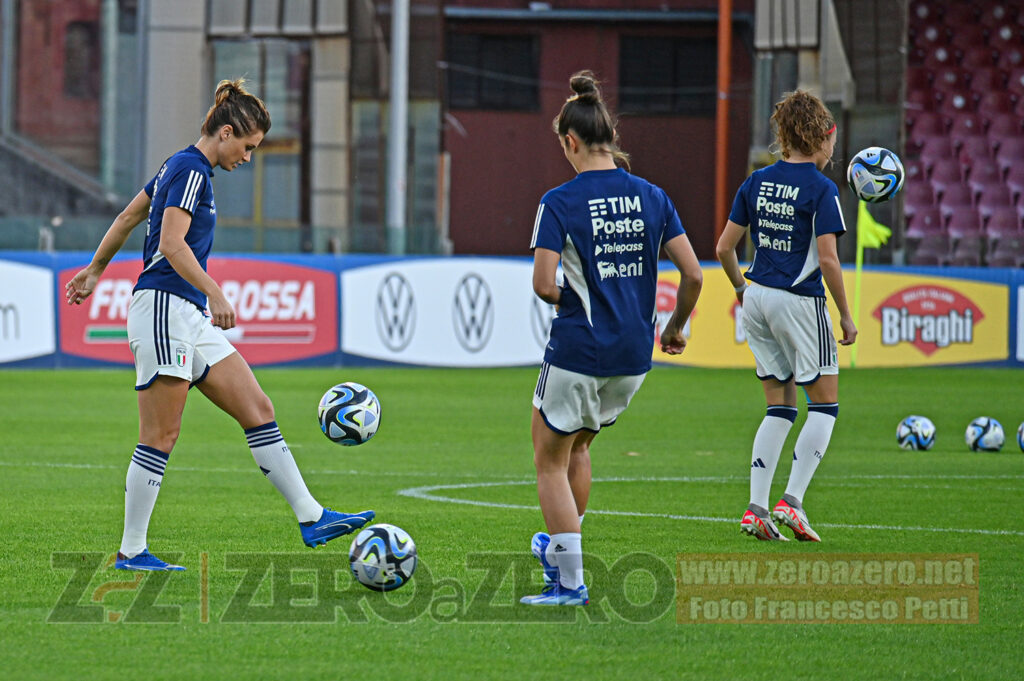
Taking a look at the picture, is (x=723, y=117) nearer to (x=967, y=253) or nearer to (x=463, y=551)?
(x=967, y=253)

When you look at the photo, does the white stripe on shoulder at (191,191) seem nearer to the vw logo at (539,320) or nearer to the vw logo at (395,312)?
the vw logo at (395,312)

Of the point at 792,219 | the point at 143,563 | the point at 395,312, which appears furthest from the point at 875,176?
the point at 395,312

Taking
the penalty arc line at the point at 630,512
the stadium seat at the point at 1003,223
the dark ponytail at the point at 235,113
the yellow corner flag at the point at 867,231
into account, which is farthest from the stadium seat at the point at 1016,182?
the dark ponytail at the point at 235,113

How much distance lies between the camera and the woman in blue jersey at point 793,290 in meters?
7.68

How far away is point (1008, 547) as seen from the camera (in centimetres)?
748

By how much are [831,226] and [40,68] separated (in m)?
26.3

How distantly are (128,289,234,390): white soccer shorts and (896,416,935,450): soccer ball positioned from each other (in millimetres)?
7571

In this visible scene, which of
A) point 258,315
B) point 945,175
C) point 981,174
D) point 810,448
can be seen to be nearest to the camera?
point 810,448

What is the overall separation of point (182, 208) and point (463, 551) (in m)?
2.08

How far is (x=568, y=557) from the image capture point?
5781 millimetres

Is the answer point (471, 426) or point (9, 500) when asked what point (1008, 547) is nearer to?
point (9, 500)

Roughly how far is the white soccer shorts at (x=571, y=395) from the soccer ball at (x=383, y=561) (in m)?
0.81

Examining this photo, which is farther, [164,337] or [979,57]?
[979,57]

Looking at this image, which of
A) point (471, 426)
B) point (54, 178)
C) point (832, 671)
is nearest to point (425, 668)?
point (832, 671)
